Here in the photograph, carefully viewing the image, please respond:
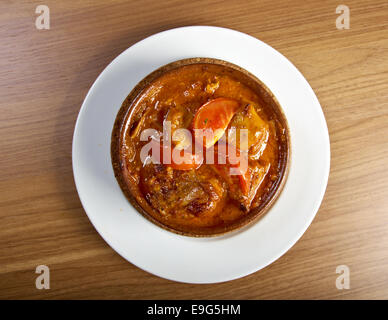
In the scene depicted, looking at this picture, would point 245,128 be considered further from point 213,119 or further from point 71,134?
point 71,134

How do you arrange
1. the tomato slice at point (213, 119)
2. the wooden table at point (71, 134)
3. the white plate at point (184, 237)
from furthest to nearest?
the wooden table at point (71, 134), the white plate at point (184, 237), the tomato slice at point (213, 119)

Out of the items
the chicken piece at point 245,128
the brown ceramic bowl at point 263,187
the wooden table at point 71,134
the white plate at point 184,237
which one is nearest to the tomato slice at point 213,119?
the chicken piece at point 245,128

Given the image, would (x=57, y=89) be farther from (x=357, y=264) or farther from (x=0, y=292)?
(x=357, y=264)

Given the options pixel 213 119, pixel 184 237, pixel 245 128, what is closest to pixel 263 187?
pixel 245 128

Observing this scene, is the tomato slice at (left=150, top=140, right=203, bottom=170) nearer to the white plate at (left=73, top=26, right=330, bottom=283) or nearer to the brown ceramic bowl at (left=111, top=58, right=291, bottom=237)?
the brown ceramic bowl at (left=111, top=58, right=291, bottom=237)

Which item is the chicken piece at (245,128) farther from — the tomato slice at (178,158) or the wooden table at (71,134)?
the wooden table at (71,134)

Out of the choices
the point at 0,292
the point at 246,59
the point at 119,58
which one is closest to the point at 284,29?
the point at 246,59
